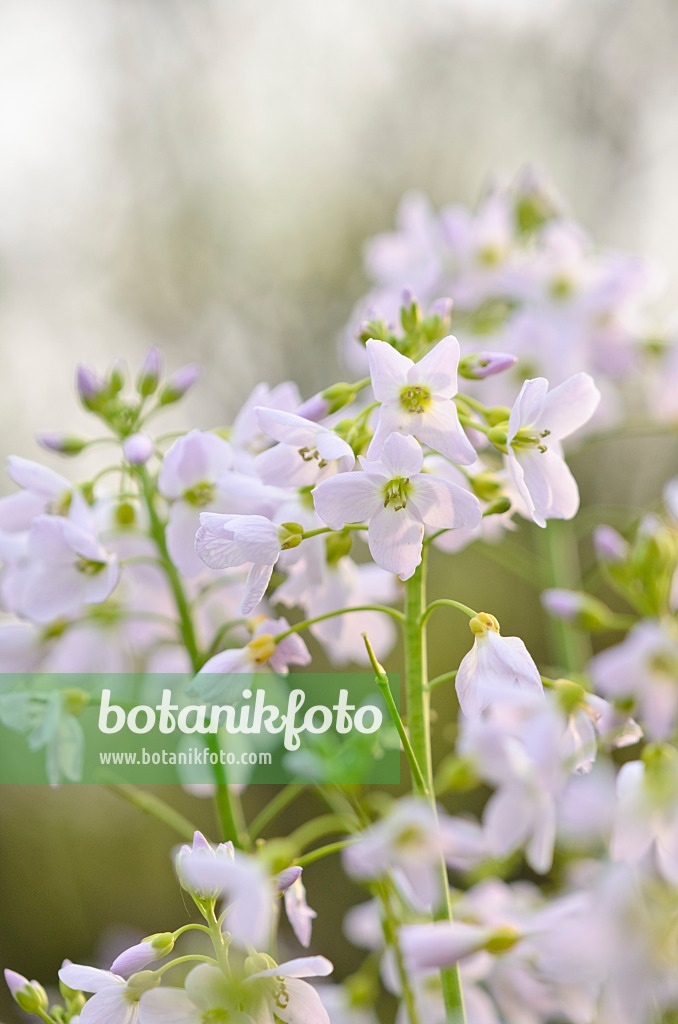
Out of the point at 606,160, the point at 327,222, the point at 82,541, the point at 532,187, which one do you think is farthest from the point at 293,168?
the point at 82,541

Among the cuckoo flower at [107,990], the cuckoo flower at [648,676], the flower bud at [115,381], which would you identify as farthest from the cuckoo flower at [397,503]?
the flower bud at [115,381]

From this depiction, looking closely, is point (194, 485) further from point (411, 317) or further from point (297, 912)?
point (297, 912)

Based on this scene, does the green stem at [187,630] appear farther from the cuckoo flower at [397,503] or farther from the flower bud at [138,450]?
the cuckoo flower at [397,503]

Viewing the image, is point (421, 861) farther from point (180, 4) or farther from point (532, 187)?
point (180, 4)

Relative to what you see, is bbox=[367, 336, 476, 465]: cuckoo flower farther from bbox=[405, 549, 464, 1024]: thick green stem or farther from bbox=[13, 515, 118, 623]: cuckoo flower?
bbox=[13, 515, 118, 623]: cuckoo flower

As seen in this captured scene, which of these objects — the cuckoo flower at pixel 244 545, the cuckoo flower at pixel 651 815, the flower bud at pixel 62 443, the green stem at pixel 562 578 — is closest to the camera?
the cuckoo flower at pixel 651 815

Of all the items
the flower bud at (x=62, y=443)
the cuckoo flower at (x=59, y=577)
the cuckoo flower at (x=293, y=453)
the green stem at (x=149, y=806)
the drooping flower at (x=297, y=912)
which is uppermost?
the flower bud at (x=62, y=443)

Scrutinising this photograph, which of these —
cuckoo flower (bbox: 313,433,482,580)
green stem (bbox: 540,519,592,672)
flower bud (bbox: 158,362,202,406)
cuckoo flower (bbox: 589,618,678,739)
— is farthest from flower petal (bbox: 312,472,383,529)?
green stem (bbox: 540,519,592,672)
